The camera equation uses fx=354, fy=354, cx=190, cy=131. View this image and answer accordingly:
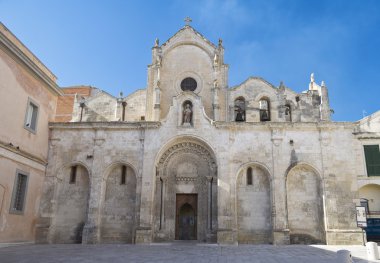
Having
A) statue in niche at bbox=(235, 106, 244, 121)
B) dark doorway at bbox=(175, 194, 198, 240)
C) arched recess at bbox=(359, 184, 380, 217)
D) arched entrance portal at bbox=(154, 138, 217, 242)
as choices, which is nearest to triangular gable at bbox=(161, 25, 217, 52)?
statue in niche at bbox=(235, 106, 244, 121)

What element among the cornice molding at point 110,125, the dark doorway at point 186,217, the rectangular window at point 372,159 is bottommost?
the dark doorway at point 186,217

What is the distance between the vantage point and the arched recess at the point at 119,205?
19844 mm

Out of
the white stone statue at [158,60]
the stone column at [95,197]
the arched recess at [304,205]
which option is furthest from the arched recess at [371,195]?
the stone column at [95,197]

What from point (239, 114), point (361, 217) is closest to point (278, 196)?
point (361, 217)

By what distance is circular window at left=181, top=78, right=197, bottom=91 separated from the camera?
90.7ft

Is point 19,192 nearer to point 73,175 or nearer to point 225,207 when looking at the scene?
point 73,175

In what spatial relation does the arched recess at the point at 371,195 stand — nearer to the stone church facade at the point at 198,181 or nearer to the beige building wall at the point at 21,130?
the stone church facade at the point at 198,181

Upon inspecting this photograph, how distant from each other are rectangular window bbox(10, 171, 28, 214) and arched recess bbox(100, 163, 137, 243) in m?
4.20

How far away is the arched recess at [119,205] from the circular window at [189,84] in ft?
A: 30.7

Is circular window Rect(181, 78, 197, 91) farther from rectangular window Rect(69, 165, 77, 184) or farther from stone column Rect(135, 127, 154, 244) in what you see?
rectangular window Rect(69, 165, 77, 184)

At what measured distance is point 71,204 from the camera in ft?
67.4

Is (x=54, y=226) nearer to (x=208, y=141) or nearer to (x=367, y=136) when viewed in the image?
(x=208, y=141)

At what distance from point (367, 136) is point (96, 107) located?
2171 cm

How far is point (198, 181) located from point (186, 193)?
1.00m
